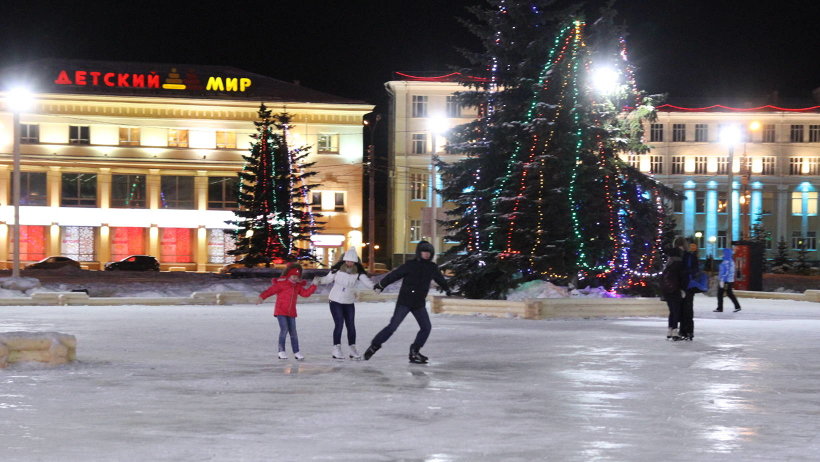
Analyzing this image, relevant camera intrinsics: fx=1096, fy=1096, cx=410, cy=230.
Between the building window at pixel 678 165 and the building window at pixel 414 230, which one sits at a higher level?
the building window at pixel 678 165

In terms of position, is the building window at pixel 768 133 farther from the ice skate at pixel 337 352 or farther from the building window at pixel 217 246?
the ice skate at pixel 337 352

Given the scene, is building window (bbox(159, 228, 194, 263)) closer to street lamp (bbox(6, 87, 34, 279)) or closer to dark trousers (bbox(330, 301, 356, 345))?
street lamp (bbox(6, 87, 34, 279))

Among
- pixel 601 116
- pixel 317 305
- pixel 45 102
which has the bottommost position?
pixel 317 305

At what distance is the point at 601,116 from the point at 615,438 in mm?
24047

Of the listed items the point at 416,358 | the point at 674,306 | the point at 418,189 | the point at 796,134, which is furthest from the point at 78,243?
the point at 416,358

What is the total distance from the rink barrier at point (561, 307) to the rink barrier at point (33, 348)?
1447 centimetres

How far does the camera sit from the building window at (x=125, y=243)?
76.3 metres

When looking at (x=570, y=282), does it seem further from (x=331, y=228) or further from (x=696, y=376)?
(x=331, y=228)

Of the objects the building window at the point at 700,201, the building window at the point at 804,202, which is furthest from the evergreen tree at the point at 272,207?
the building window at the point at 804,202

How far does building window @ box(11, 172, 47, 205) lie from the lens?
247ft

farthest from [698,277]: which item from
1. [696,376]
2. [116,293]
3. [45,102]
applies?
[45,102]

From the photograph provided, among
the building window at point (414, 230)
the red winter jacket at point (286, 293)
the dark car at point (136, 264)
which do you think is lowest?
the dark car at point (136, 264)

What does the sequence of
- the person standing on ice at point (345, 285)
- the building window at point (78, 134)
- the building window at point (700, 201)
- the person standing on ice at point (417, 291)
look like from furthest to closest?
the building window at point (700, 201) < the building window at point (78, 134) < the person standing on ice at point (345, 285) < the person standing on ice at point (417, 291)

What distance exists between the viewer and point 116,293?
39.5m
